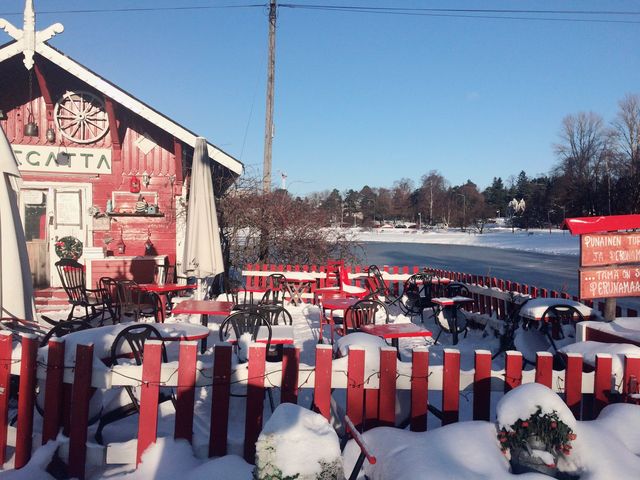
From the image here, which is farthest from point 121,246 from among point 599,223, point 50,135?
point 599,223

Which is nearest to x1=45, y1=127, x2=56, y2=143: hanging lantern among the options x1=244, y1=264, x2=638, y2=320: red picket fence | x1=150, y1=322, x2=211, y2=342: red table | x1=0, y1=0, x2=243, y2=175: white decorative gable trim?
x1=0, y1=0, x2=243, y2=175: white decorative gable trim

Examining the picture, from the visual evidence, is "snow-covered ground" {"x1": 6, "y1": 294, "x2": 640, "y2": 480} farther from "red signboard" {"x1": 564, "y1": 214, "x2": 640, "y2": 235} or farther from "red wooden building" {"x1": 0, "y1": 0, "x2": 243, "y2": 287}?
"red wooden building" {"x1": 0, "y1": 0, "x2": 243, "y2": 287}

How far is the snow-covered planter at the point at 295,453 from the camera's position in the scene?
6.25 feet

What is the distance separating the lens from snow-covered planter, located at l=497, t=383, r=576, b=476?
2471 mm

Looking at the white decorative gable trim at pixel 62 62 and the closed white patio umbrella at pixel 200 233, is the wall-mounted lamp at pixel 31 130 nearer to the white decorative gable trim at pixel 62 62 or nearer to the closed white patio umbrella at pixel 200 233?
the white decorative gable trim at pixel 62 62

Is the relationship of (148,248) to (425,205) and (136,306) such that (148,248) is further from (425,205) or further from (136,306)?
(425,205)

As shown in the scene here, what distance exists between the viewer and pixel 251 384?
302cm

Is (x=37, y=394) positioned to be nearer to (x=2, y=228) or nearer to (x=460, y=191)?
(x=2, y=228)

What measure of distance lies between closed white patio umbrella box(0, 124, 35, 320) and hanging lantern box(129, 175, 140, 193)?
17.8 ft

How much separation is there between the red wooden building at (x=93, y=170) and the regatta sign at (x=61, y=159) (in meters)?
0.02

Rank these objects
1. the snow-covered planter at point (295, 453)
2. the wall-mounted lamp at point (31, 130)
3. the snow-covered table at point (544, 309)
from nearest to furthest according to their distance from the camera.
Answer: the snow-covered planter at point (295, 453)
the snow-covered table at point (544, 309)
the wall-mounted lamp at point (31, 130)

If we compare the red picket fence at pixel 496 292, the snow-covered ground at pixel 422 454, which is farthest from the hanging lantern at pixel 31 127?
the snow-covered ground at pixel 422 454

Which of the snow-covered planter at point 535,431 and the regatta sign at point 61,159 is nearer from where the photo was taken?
the snow-covered planter at point 535,431

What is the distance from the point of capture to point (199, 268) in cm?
755
